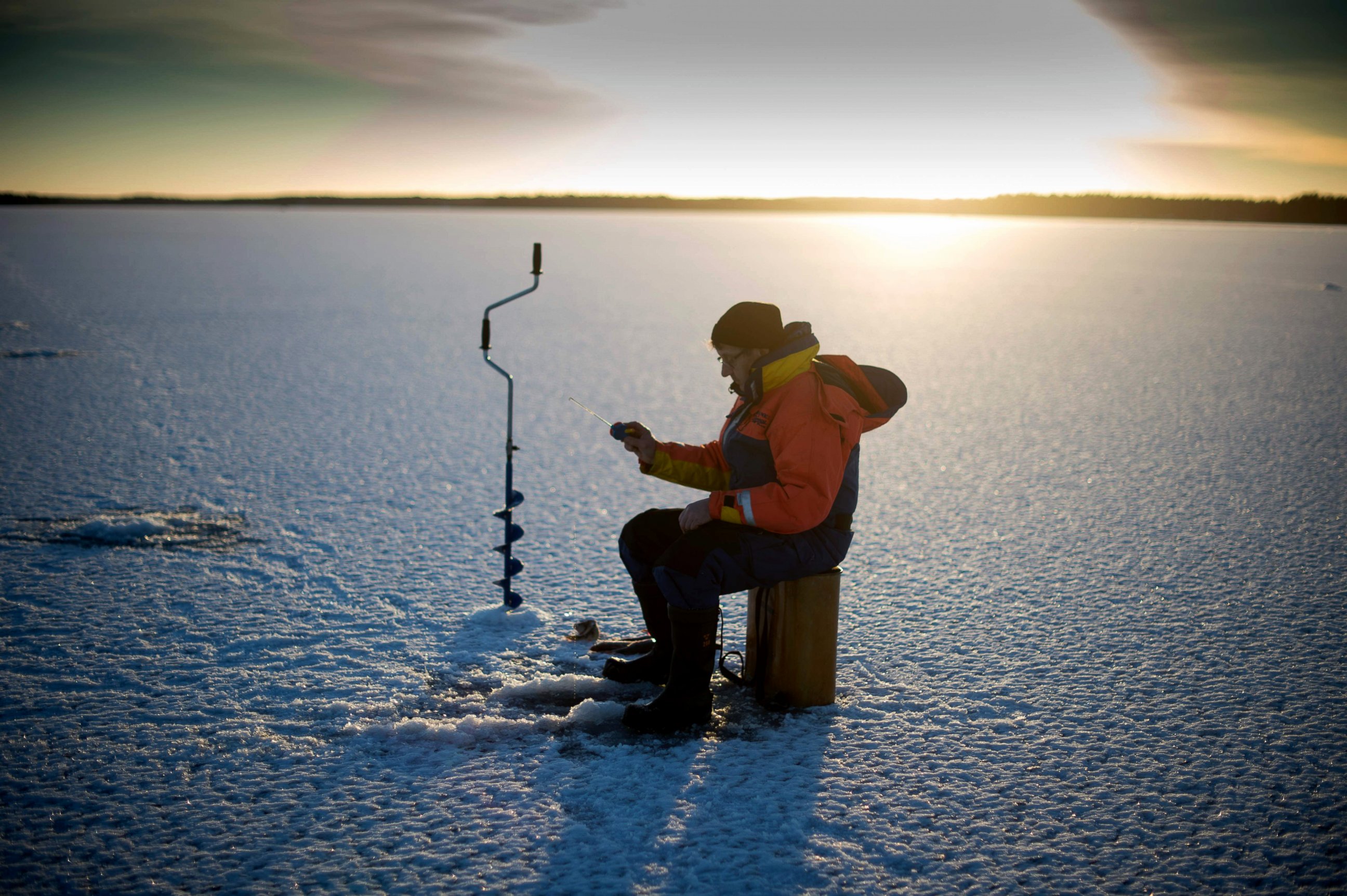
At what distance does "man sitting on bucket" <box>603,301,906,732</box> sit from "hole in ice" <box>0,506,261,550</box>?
281 centimetres

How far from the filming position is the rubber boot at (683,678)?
10.3 ft

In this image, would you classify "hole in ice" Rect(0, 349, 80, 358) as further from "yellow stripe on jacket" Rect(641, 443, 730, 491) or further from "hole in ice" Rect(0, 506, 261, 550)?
"yellow stripe on jacket" Rect(641, 443, 730, 491)

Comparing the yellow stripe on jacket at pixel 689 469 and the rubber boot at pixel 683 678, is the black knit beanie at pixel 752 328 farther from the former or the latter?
the rubber boot at pixel 683 678

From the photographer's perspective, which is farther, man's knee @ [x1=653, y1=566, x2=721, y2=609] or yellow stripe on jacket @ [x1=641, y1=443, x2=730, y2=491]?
yellow stripe on jacket @ [x1=641, y1=443, x2=730, y2=491]

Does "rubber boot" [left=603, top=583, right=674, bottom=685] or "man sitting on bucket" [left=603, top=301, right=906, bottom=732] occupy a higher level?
"man sitting on bucket" [left=603, top=301, right=906, bottom=732]

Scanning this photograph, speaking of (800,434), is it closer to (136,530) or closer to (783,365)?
(783,365)

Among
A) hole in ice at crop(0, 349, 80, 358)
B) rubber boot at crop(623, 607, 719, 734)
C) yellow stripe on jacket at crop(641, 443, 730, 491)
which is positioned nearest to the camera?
rubber boot at crop(623, 607, 719, 734)

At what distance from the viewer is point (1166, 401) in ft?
29.5

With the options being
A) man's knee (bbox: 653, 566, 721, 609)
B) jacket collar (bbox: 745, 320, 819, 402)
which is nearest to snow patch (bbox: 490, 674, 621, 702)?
man's knee (bbox: 653, 566, 721, 609)

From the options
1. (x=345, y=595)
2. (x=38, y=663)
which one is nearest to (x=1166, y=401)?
(x=345, y=595)

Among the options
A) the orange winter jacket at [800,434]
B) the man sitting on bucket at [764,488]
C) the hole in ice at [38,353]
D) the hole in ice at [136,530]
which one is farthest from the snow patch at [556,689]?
the hole in ice at [38,353]

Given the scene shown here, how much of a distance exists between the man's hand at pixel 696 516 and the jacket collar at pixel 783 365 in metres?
0.39

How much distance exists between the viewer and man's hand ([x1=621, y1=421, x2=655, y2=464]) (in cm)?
332

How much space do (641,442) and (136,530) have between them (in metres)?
3.17
